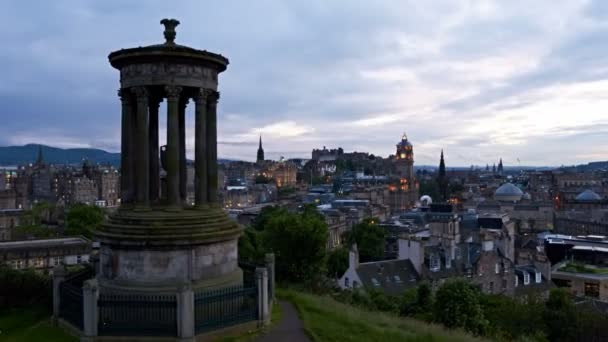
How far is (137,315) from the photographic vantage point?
591 inches

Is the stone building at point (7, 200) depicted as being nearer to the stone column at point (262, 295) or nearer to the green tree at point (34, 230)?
the green tree at point (34, 230)

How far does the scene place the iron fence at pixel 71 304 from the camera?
15742 millimetres

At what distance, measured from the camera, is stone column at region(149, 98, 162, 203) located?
19.6 metres

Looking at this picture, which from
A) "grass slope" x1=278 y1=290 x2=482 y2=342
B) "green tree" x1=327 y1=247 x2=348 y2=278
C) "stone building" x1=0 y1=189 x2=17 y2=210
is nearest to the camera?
→ "grass slope" x1=278 y1=290 x2=482 y2=342

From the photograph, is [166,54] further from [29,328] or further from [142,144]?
[29,328]

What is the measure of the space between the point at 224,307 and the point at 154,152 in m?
7.09

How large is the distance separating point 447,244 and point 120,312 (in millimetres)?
41553

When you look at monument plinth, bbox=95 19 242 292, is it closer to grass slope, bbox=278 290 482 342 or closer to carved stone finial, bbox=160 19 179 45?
carved stone finial, bbox=160 19 179 45

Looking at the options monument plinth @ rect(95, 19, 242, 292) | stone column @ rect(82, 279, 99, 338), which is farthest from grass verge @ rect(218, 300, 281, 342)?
stone column @ rect(82, 279, 99, 338)

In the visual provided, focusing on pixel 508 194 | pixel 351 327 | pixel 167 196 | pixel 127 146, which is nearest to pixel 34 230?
pixel 127 146

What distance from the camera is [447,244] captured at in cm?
5153

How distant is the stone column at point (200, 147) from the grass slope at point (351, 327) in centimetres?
553

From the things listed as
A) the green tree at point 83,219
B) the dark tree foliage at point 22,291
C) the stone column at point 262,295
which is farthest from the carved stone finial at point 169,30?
the green tree at point 83,219

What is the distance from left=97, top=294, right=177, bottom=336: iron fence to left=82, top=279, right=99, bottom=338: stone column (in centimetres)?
22
